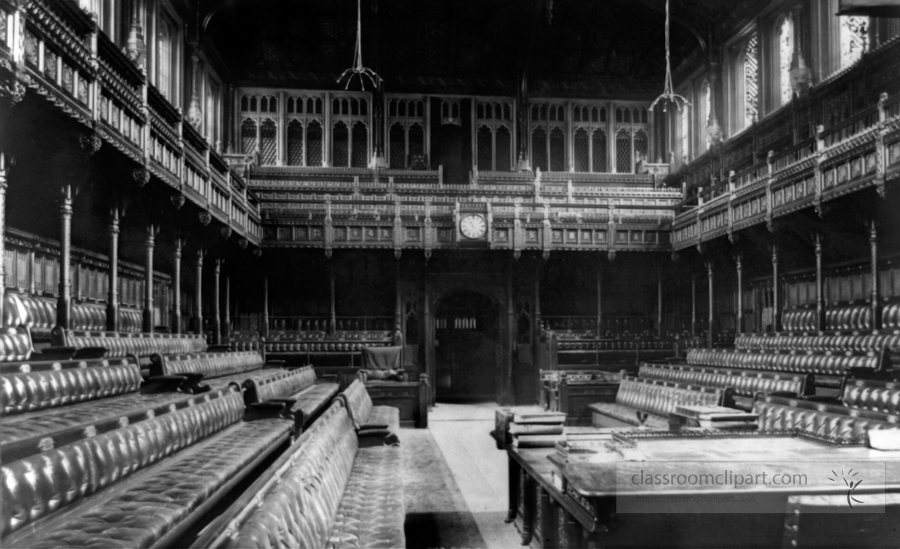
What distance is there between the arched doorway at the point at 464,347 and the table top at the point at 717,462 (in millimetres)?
12529

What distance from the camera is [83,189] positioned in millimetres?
7844

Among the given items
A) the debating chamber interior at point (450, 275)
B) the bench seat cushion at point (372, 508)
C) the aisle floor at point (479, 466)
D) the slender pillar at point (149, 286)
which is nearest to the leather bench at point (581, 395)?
the debating chamber interior at point (450, 275)

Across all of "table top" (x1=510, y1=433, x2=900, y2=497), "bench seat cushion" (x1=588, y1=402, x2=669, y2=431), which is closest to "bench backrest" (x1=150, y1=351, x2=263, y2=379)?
"table top" (x1=510, y1=433, x2=900, y2=497)

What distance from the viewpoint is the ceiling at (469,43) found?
1803 cm

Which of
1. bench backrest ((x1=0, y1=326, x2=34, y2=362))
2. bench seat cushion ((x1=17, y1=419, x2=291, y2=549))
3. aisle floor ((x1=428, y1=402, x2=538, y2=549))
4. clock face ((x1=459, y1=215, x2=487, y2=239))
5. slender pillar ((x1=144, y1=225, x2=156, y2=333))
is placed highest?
clock face ((x1=459, y1=215, x2=487, y2=239))

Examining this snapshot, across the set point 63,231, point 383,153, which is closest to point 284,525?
point 63,231

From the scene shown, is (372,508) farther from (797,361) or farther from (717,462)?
(797,361)

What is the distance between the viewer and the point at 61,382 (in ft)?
15.2

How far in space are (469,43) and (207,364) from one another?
46.0 ft

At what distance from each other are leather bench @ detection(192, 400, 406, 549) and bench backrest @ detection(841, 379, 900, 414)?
4.16 metres

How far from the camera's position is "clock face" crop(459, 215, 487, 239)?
14359 millimetres

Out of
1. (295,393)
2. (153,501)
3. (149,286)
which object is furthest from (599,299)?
(153,501)

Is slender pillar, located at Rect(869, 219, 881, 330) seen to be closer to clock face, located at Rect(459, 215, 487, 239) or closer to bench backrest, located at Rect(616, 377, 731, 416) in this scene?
bench backrest, located at Rect(616, 377, 731, 416)

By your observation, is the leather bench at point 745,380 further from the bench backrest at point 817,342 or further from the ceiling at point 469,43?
the ceiling at point 469,43
